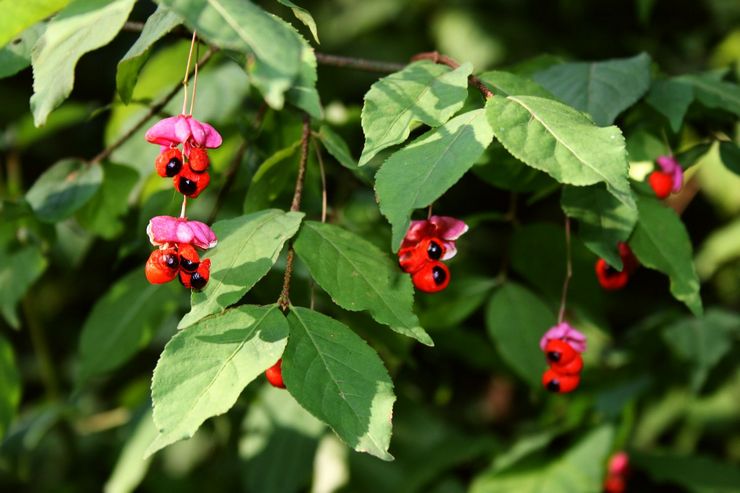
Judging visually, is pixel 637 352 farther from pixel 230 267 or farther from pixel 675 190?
pixel 230 267

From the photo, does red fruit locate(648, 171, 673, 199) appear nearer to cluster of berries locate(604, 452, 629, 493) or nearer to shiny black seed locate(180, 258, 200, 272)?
shiny black seed locate(180, 258, 200, 272)

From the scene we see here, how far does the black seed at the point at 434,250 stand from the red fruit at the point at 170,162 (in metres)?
0.51

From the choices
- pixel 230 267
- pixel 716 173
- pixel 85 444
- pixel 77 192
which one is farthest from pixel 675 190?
pixel 85 444

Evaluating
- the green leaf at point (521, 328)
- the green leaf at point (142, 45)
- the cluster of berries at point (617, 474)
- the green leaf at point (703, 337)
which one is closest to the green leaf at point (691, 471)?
the cluster of berries at point (617, 474)

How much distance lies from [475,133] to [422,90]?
19 cm

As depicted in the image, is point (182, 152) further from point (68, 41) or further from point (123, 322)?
point (123, 322)

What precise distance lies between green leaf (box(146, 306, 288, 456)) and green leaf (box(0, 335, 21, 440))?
44.8 inches

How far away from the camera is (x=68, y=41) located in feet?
4.87

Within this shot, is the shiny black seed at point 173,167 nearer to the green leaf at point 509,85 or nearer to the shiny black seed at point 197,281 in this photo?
the shiny black seed at point 197,281

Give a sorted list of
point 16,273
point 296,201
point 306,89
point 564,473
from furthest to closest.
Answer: point 564,473
point 16,273
point 296,201
point 306,89

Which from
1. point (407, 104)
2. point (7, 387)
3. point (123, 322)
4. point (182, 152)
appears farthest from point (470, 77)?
point (7, 387)

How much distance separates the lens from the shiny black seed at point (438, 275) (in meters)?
1.84

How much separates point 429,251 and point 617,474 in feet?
5.02

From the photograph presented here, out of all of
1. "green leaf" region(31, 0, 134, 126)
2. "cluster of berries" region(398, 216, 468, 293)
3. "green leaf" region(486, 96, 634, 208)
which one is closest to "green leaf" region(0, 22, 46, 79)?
"green leaf" region(31, 0, 134, 126)
